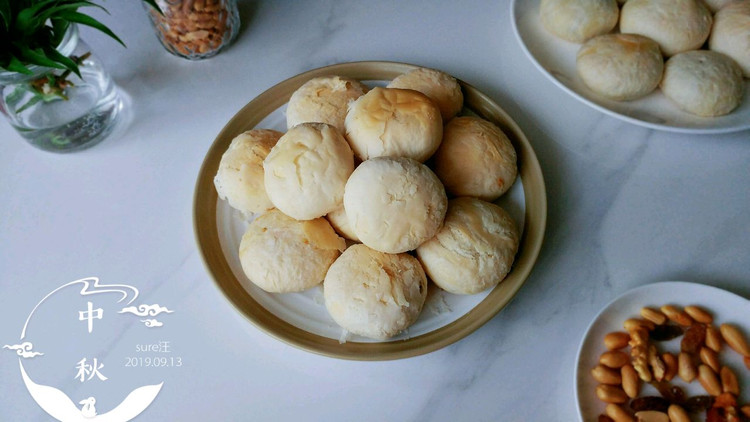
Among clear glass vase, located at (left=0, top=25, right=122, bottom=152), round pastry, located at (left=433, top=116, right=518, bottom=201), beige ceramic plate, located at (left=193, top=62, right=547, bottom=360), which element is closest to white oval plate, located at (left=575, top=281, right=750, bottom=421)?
beige ceramic plate, located at (left=193, top=62, right=547, bottom=360)

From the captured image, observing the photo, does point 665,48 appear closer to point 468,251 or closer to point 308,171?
point 468,251

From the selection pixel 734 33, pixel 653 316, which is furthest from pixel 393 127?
pixel 734 33

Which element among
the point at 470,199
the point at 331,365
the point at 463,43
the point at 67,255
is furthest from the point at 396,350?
the point at 463,43

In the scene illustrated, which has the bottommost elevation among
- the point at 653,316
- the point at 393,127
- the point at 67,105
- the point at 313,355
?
the point at 313,355

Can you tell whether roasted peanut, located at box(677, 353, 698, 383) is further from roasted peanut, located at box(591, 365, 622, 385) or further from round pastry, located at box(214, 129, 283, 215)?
round pastry, located at box(214, 129, 283, 215)

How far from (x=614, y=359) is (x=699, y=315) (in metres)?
0.16

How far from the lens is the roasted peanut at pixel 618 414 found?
0.78 metres

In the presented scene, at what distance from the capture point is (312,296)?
2.93 ft

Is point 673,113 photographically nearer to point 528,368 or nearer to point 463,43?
point 463,43

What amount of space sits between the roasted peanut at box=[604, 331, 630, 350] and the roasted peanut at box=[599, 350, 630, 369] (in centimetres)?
1

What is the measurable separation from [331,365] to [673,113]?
83cm

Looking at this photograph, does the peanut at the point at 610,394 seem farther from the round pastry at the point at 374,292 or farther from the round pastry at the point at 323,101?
the round pastry at the point at 323,101

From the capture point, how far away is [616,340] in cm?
83

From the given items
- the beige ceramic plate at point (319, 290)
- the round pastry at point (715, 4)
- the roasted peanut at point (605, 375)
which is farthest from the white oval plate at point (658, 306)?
the round pastry at point (715, 4)
